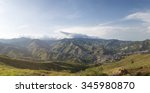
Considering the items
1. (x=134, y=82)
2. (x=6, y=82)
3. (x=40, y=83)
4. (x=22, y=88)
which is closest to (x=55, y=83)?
(x=40, y=83)

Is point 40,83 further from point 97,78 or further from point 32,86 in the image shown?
point 97,78

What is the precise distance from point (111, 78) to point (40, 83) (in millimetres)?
10830

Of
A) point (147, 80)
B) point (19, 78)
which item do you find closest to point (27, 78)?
point (19, 78)

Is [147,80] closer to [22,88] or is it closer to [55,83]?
[55,83]

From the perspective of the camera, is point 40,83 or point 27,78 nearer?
point 40,83

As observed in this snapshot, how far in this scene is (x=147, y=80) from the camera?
42.1 metres

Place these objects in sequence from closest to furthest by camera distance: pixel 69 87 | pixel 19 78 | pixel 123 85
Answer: pixel 69 87 → pixel 123 85 → pixel 19 78

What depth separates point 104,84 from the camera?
37562mm

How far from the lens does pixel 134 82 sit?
3994 cm

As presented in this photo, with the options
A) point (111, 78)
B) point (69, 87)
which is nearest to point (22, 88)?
point (69, 87)

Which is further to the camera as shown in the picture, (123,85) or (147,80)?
(147,80)

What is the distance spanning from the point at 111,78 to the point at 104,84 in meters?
3.04

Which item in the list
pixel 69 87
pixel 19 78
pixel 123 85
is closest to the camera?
pixel 69 87

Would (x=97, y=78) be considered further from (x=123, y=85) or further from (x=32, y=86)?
(x=32, y=86)
